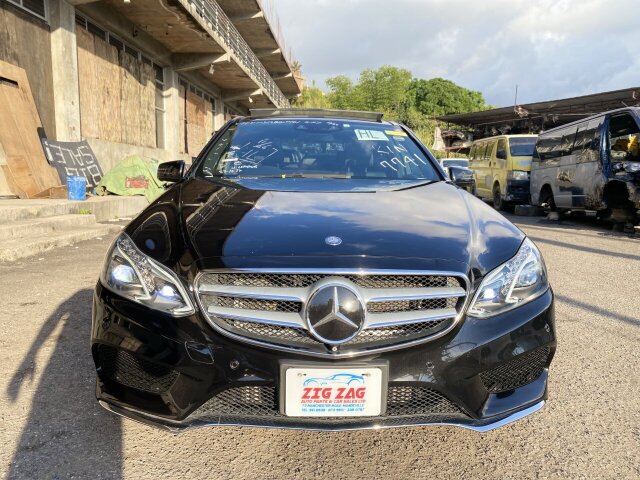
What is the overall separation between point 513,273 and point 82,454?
1858 mm

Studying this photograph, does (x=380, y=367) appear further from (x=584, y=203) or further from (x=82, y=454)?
(x=584, y=203)

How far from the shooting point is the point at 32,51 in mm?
9781

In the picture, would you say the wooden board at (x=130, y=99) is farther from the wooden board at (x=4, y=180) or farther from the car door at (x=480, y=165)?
the car door at (x=480, y=165)

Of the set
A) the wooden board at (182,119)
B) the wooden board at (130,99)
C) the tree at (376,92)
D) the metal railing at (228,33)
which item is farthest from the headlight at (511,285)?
the tree at (376,92)

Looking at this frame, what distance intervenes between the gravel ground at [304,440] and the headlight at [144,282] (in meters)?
0.67

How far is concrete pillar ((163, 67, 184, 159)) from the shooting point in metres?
17.1

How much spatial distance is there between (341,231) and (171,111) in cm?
1671

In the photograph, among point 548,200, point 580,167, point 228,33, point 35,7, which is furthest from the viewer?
point 228,33

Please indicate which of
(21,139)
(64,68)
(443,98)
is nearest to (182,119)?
(64,68)

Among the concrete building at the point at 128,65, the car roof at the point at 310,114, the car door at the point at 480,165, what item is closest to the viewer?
the car roof at the point at 310,114

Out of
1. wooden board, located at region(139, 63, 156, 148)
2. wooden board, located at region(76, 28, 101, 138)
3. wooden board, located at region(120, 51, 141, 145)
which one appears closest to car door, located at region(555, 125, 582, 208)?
wooden board, located at region(76, 28, 101, 138)

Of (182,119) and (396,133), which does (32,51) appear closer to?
(182,119)

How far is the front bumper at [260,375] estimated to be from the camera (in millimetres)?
1728

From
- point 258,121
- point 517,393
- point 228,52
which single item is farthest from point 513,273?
point 228,52
